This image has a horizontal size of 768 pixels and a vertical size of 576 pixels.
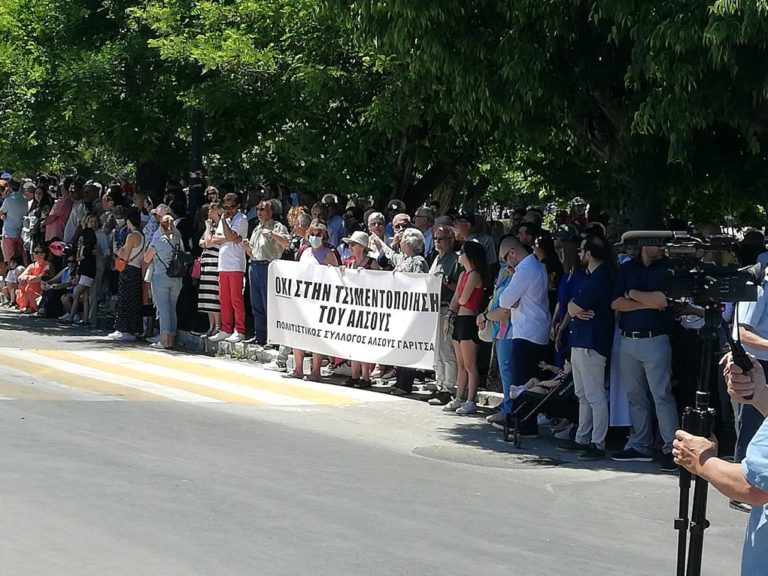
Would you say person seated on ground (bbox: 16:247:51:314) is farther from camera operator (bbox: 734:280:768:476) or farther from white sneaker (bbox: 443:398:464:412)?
camera operator (bbox: 734:280:768:476)

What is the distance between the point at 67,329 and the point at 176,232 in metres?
2.92

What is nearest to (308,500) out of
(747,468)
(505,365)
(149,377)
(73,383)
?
(505,365)

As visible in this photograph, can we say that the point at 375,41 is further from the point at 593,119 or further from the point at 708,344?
the point at 708,344

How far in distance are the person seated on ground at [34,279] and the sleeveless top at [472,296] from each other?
10.1 meters

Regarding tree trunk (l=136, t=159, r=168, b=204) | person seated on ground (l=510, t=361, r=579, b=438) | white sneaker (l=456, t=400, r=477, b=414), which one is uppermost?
tree trunk (l=136, t=159, r=168, b=204)

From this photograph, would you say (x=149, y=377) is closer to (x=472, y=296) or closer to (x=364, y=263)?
(x=364, y=263)

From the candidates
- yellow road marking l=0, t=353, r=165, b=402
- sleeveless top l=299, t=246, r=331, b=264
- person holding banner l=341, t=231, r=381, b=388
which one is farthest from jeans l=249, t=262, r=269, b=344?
yellow road marking l=0, t=353, r=165, b=402

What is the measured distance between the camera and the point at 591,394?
11406 millimetres

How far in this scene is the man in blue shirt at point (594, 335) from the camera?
11328 mm

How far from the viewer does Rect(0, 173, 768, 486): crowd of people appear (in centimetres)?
1122

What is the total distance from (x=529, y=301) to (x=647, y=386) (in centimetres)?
143

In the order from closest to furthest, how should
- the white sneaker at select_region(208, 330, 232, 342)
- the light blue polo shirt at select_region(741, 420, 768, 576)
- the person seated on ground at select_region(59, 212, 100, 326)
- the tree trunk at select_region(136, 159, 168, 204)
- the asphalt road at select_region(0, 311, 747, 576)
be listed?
the light blue polo shirt at select_region(741, 420, 768, 576) < the asphalt road at select_region(0, 311, 747, 576) < the white sneaker at select_region(208, 330, 232, 342) < the person seated on ground at select_region(59, 212, 100, 326) < the tree trunk at select_region(136, 159, 168, 204)

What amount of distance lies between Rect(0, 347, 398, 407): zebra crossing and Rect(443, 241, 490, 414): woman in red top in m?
0.96

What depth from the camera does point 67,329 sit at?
19.4 m
